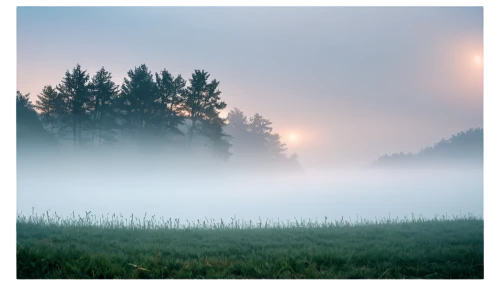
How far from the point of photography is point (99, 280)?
5.30 m

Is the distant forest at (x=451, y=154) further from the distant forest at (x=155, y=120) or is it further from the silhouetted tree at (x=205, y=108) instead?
the silhouetted tree at (x=205, y=108)

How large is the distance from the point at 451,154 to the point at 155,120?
4925mm

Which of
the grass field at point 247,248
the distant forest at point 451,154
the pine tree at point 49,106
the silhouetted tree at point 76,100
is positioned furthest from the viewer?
the silhouetted tree at point 76,100

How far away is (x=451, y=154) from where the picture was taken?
19.2 feet

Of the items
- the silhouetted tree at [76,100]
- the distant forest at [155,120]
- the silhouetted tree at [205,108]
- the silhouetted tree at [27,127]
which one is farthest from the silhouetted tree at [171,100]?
the silhouetted tree at [27,127]

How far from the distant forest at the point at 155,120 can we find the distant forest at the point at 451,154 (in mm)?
1651

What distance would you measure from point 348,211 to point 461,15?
366cm

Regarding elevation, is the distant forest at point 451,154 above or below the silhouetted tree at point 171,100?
below

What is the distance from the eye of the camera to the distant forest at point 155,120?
20.1 ft

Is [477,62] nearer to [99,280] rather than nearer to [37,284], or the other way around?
[99,280]

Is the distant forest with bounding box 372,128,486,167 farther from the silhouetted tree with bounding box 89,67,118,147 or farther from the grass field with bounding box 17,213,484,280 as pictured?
the silhouetted tree with bounding box 89,67,118,147

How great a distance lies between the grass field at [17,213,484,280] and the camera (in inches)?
209

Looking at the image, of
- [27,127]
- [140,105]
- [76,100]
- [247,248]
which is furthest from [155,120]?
[247,248]

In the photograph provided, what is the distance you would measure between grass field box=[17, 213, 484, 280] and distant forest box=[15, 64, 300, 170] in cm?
123
